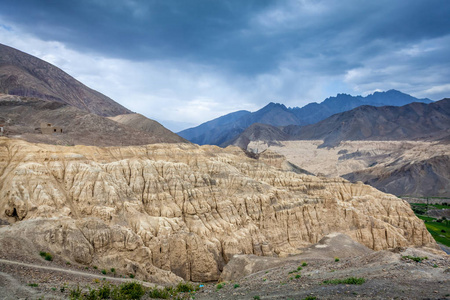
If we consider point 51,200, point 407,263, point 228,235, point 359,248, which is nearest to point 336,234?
point 359,248

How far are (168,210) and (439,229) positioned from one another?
81.0m

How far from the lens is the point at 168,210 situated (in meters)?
43.9

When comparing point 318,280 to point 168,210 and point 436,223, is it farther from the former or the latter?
point 436,223

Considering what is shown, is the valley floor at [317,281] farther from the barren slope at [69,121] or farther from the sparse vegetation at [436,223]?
the sparse vegetation at [436,223]

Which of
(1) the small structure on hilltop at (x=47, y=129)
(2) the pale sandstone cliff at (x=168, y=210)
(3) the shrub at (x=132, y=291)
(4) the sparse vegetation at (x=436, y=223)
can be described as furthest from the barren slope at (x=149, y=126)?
(3) the shrub at (x=132, y=291)

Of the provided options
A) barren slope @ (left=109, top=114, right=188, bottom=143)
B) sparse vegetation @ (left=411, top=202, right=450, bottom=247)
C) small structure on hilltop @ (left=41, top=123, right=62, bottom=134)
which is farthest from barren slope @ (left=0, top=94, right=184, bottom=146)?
sparse vegetation @ (left=411, top=202, right=450, bottom=247)

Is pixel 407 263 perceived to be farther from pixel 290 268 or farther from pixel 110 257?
pixel 110 257

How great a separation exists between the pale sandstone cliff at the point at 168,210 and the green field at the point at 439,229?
88.1 feet

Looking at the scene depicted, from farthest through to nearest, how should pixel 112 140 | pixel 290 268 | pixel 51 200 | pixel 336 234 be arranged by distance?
pixel 112 140 < pixel 336 234 < pixel 51 200 < pixel 290 268

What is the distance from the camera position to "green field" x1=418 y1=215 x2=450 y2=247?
77.3 m

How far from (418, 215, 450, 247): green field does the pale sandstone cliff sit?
88.1 feet

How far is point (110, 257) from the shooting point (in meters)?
31.8

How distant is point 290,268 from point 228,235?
16382 millimetres

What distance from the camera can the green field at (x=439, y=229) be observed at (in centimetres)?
7731
